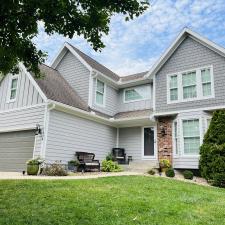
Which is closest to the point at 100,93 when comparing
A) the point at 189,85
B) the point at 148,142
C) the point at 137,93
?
the point at 137,93

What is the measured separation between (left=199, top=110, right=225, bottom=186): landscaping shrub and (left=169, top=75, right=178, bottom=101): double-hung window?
8.80ft

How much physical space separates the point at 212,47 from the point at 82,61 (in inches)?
305

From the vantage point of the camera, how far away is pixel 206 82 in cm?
1387

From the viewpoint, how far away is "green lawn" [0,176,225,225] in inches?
192

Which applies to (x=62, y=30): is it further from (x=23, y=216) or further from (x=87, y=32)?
(x=23, y=216)

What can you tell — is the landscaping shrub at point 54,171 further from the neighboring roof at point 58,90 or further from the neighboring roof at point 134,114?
the neighboring roof at point 134,114

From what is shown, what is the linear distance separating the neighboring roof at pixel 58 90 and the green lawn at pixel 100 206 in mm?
6560

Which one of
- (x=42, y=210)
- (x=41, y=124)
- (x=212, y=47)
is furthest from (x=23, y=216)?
(x=212, y=47)

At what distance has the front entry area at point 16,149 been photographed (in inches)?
540

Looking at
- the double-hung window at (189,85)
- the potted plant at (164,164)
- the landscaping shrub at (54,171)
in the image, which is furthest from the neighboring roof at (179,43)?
the landscaping shrub at (54,171)

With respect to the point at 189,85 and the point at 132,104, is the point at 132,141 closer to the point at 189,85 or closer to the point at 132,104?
the point at 132,104

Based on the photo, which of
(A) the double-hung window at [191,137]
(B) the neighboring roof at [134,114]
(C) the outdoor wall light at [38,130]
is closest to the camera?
(C) the outdoor wall light at [38,130]

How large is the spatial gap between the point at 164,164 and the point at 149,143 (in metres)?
2.39

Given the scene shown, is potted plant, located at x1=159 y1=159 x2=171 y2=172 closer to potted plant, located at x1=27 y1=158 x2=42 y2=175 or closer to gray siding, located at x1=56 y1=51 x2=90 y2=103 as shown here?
gray siding, located at x1=56 y1=51 x2=90 y2=103
